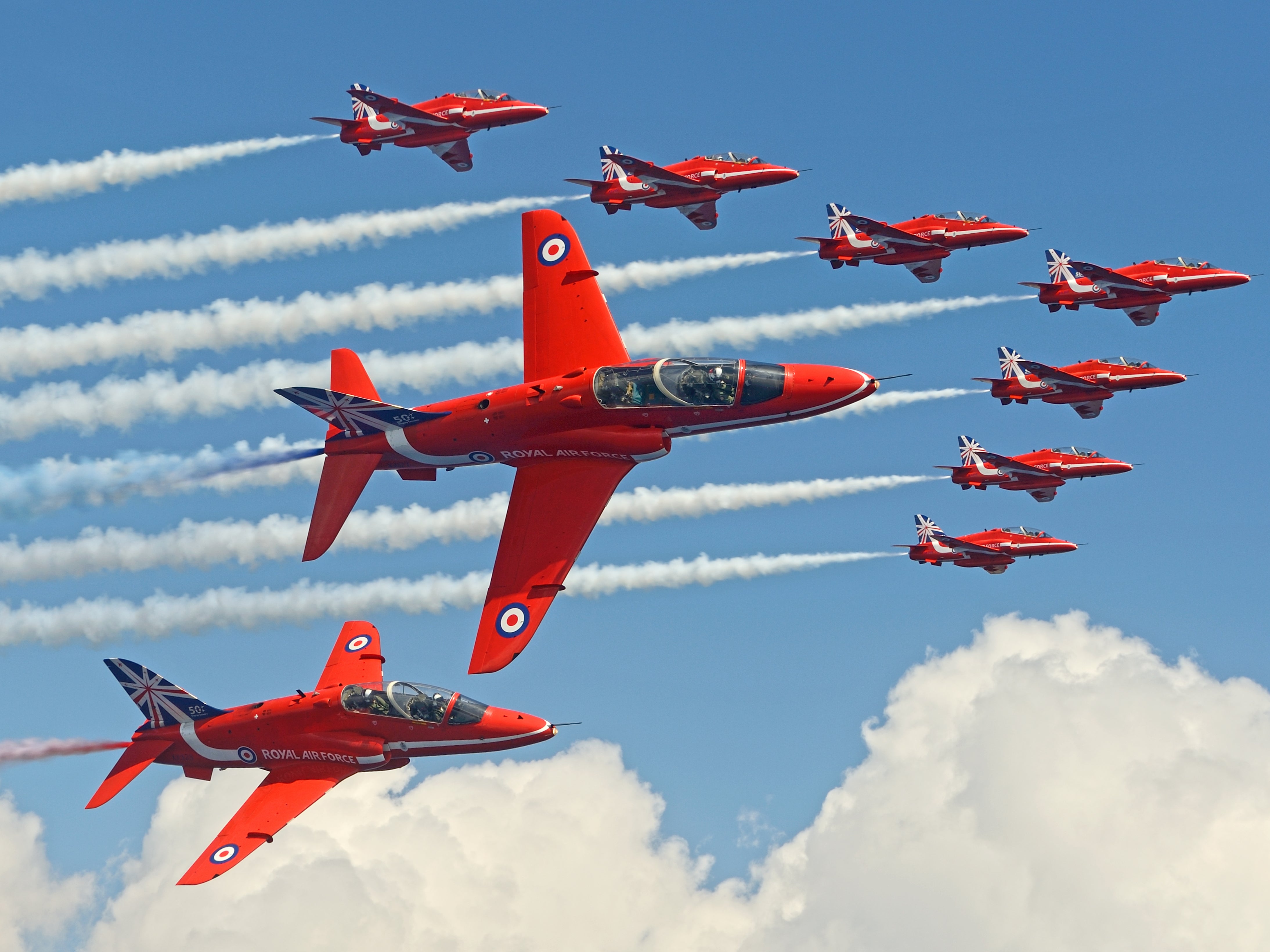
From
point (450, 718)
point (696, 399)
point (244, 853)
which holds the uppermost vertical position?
point (696, 399)

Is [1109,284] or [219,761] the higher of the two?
[1109,284]

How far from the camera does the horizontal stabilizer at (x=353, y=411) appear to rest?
59094 millimetres

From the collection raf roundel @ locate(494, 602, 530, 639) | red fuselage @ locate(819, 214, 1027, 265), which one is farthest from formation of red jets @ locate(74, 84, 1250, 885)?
red fuselage @ locate(819, 214, 1027, 265)

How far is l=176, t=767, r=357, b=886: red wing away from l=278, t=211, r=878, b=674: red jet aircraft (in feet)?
26.8

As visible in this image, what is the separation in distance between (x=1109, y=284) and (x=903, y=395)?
42.8 feet

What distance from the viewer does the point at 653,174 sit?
7194 centimetres

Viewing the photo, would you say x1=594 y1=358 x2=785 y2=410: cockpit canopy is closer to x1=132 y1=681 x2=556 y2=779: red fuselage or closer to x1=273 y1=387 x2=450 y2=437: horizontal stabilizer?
x1=273 y1=387 x2=450 y2=437: horizontal stabilizer

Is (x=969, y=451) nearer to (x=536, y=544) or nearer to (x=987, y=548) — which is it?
(x=987, y=548)

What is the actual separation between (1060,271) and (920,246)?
27.2 ft

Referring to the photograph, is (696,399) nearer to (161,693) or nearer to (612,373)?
(612,373)

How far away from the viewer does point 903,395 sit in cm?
7256

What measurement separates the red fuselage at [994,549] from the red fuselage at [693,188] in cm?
2191

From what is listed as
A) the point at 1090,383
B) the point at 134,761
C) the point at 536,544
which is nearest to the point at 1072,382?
the point at 1090,383

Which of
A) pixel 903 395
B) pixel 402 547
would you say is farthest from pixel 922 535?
pixel 402 547
